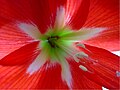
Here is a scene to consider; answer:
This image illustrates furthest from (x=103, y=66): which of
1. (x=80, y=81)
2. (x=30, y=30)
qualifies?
(x=30, y=30)

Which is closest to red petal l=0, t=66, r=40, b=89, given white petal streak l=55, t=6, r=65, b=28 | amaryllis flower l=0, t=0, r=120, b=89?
amaryllis flower l=0, t=0, r=120, b=89

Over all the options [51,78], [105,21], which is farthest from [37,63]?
[105,21]

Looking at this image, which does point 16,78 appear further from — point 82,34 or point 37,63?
point 82,34

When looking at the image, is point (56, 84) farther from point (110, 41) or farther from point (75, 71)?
point (110, 41)

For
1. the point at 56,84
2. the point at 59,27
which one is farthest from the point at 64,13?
the point at 56,84

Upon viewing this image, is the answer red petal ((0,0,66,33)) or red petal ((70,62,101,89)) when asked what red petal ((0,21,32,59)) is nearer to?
red petal ((0,0,66,33))

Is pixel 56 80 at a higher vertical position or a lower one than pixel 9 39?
lower

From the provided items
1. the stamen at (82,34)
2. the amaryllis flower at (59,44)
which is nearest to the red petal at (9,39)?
the amaryllis flower at (59,44)
